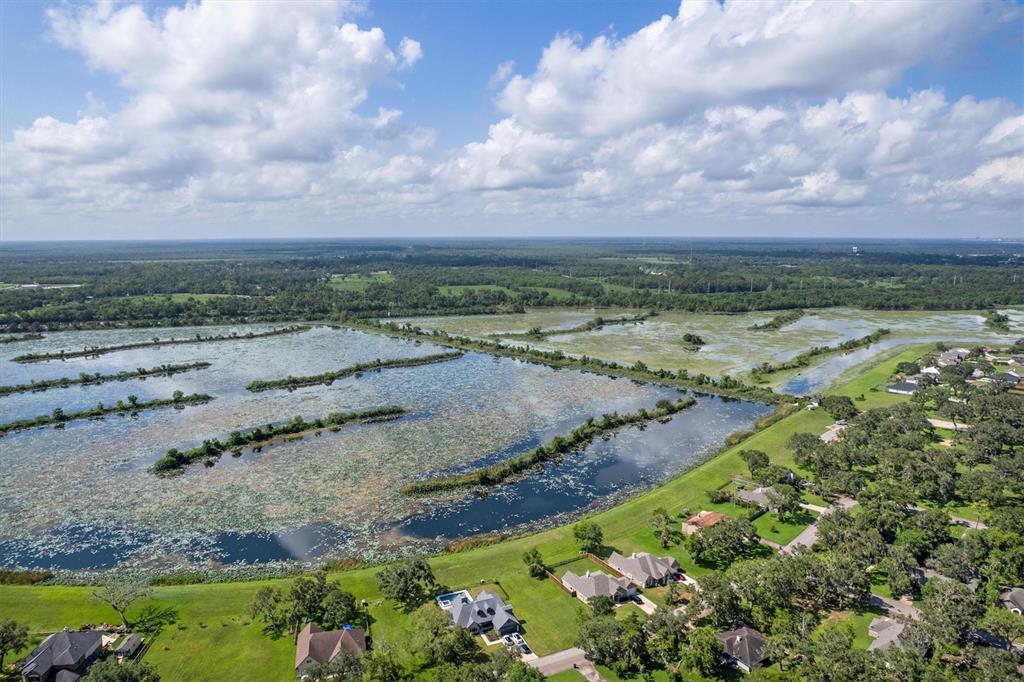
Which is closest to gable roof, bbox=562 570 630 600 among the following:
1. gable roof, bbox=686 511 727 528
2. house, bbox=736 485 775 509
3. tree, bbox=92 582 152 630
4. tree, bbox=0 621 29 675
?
gable roof, bbox=686 511 727 528

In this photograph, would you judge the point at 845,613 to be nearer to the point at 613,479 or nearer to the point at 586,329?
the point at 613,479

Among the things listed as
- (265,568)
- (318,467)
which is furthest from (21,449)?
(265,568)

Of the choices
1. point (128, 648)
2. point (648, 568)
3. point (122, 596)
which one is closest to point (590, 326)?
point (648, 568)

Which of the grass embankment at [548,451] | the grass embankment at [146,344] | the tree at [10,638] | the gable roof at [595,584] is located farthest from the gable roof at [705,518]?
the grass embankment at [146,344]

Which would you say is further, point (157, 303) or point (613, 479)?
point (157, 303)

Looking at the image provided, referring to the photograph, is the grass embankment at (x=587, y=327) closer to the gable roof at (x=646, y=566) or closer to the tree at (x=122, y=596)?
the gable roof at (x=646, y=566)

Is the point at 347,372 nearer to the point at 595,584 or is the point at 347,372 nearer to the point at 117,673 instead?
the point at 595,584
